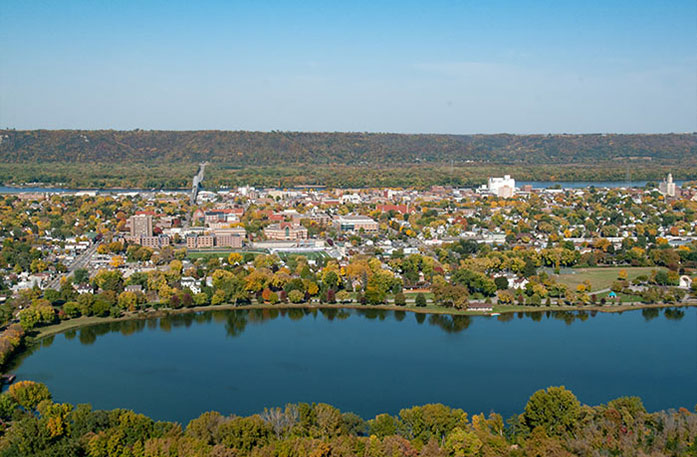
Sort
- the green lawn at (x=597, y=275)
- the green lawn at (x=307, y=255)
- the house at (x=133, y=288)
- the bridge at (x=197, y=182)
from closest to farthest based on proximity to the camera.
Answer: the house at (x=133, y=288), the green lawn at (x=597, y=275), the green lawn at (x=307, y=255), the bridge at (x=197, y=182)

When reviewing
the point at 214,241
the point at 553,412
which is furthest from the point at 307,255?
the point at 553,412

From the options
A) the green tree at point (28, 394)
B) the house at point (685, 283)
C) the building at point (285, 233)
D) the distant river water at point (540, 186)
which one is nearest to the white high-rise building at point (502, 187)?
the distant river water at point (540, 186)

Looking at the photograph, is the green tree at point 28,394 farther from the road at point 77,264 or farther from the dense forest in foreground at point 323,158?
the dense forest in foreground at point 323,158

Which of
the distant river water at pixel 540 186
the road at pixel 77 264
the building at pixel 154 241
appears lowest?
the road at pixel 77 264

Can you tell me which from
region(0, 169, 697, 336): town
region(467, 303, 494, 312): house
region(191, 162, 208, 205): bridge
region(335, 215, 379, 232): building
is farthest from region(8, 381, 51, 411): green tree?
region(191, 162, 208, 205): bridge

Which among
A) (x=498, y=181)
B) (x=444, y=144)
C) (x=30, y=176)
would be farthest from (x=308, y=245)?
(x=444, y=144)

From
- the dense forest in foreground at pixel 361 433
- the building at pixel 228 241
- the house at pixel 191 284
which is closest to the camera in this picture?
the dense forest in foreground at pixel 361 433

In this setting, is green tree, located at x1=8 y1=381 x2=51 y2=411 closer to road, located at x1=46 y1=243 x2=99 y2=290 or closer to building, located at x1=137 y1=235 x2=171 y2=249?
road, located at x1=46 y1=243 x2=99 y2=290

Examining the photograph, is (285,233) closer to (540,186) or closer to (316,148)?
(540,186)
